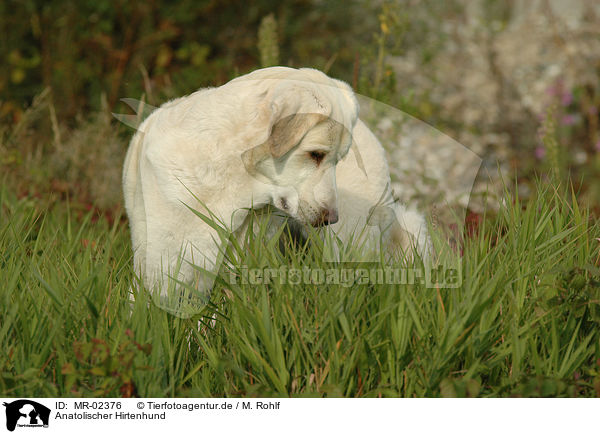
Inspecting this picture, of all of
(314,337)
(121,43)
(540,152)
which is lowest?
(314,337)

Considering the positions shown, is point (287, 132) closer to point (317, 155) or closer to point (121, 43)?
point (317, 155)

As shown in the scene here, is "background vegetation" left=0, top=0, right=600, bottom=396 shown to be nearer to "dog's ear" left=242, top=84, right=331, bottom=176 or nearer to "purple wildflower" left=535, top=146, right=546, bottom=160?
"dog's ear" left=242, top=84, right=331, bottom=176

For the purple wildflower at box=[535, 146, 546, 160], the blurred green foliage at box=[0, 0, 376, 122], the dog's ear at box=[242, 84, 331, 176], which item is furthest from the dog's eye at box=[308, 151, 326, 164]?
the purple wildflower at box=[535, 146, 546, 160]

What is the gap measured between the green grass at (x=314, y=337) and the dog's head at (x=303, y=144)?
9.9 inches

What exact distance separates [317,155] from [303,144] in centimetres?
11

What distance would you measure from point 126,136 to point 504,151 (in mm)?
5310

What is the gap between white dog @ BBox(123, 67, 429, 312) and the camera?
3.01 meters

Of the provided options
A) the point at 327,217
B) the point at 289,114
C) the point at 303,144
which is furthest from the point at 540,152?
the point at 289,114

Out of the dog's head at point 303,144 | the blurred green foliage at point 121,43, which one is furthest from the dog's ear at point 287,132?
the blurred green foliage at point 121,43

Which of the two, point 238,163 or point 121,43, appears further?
point 121,43
